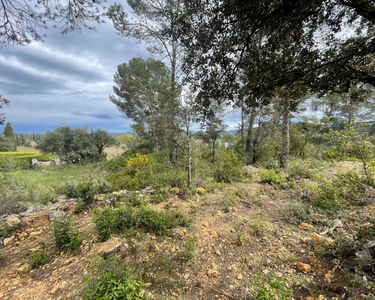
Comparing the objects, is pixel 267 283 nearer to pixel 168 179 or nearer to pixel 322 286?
pixel 322 286

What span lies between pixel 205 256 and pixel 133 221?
1.23 meters

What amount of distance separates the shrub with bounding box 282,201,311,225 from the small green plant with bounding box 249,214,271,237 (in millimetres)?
536

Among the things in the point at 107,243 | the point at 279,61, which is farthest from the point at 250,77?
the point at 107,243

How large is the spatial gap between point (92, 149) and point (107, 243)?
54.8ft

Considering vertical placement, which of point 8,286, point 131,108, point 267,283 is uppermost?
point 131,108

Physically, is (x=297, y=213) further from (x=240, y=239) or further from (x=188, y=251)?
(x=188, y=251)

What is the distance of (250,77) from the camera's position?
119 inches

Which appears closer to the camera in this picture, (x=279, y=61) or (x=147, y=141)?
(x=279, y=61)

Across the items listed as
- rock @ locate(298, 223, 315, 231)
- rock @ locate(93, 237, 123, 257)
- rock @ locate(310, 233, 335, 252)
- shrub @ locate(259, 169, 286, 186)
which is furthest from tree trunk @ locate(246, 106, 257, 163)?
rock @ locate(93, 237, 123, 257)

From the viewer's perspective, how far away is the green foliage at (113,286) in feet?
6.98

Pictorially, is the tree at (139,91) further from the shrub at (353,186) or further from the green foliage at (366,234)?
the green foliage at (366,234)

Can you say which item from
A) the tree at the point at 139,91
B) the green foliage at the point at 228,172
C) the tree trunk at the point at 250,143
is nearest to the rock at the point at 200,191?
the green foliage at the point at 228,172

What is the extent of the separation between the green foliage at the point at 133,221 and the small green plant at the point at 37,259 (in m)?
0.71

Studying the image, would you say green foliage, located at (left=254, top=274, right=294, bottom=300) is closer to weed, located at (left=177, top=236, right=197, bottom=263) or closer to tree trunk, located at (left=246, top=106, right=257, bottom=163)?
weed, located at (left=177, top=236, right=197, bottom=263)
